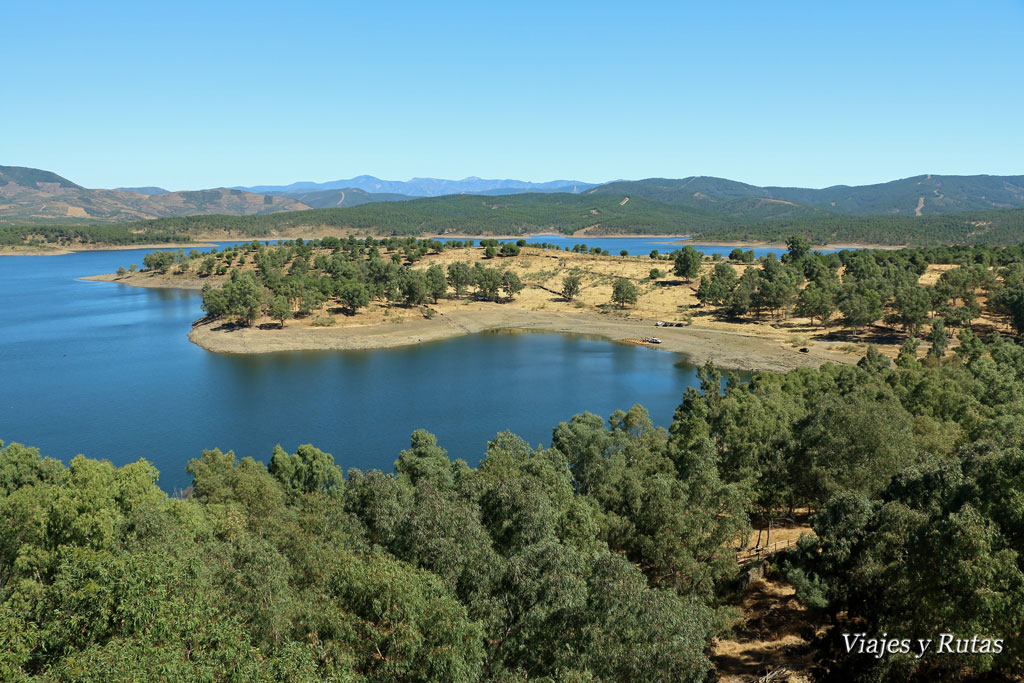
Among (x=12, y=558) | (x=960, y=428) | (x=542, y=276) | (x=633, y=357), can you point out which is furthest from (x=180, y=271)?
(x=960, y=428)

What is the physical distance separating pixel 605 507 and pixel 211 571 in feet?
55.9

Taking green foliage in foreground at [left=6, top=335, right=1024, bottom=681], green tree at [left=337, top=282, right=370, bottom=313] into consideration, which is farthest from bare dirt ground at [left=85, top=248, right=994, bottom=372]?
green foliage in foreground at [left=6, top=335, right=1024, bottom=681]

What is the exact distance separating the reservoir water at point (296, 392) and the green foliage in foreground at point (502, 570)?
2743 centimetres

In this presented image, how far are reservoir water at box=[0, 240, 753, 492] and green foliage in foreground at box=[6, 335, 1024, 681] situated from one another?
27.4 meters

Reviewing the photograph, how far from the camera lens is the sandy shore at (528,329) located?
302 feet

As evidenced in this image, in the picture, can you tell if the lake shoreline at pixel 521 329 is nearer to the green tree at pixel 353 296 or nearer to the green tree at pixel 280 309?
the green tree at pixel 280 309

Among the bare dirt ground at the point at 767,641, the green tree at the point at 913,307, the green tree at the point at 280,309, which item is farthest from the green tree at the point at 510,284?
the bare dirt ground at the point at 767,641

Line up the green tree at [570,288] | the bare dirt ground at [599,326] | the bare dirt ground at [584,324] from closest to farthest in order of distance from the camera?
A: the bare dirt ground at [599,326]
the bare dirt ground at [584,324]
the green tree at [570,288]

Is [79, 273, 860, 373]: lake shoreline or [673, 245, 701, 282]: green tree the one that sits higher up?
[673, 245, 701, 282]: green tree

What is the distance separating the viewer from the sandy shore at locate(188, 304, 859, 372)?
92125 millimetres

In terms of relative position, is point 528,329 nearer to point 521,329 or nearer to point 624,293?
point 521,329

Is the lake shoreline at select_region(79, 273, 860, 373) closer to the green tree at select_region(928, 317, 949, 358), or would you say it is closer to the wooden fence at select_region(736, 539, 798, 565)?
the green tree at select_region(928, 317, 949, 358)

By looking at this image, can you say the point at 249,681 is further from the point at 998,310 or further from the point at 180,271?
the point at 180,271

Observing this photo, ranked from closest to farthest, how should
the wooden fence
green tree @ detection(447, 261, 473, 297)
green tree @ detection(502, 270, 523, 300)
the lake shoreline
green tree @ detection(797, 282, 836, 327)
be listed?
the wooden fence < the lake shoreline < green tree @ detection(797, 282, 836, 327) < green tree @ detection(502, 270, 523, 300) < green tree @ detection(447, 261, 473, 297)
